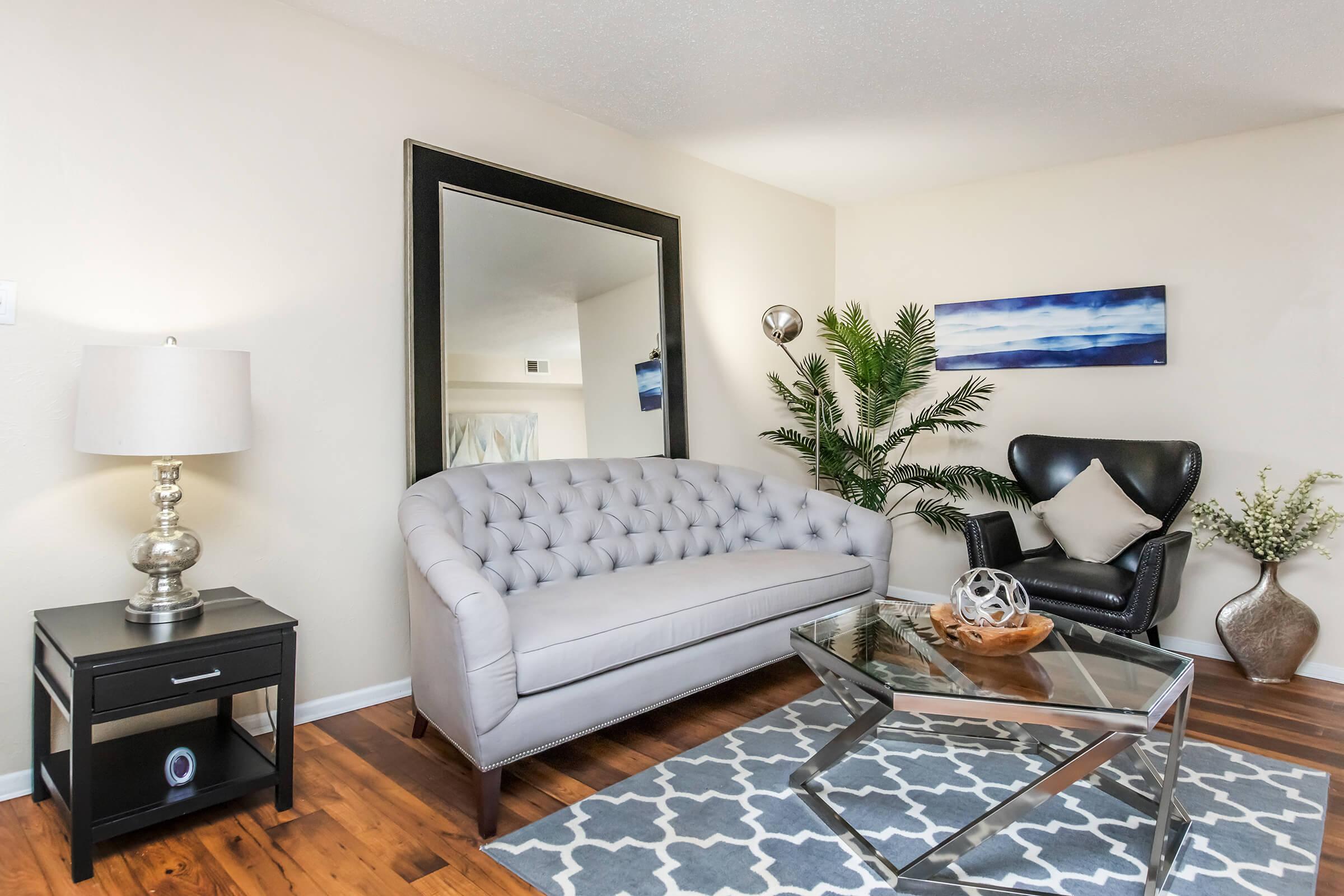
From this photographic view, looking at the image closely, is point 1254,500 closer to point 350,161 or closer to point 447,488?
point 447,488

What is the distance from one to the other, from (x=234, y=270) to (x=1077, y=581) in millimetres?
3244

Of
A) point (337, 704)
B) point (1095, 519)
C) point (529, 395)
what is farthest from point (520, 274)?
point (1095, 519)

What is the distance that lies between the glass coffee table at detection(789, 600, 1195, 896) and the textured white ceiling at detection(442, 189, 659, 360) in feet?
5.63

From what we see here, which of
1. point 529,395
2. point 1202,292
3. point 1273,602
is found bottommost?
point 1273,602

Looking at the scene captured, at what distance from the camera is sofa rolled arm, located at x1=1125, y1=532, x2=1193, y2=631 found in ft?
9.82

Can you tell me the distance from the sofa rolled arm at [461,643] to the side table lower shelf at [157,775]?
18.8 inches

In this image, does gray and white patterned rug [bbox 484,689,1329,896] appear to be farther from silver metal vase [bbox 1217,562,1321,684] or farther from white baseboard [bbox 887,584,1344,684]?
white baseboard [bbox 887,584,1344,684]

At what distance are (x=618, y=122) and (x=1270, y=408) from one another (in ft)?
10.5

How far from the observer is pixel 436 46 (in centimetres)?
292

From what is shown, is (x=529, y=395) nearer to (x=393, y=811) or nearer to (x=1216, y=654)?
(x=393, y=811)

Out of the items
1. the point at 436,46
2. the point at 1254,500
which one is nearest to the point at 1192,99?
the point at 1254,500

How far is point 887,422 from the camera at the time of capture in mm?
4746

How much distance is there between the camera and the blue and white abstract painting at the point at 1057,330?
12.7ft

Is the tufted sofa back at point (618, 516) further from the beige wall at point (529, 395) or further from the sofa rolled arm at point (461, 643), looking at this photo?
the sofa rolled arm at point (461, 643)
